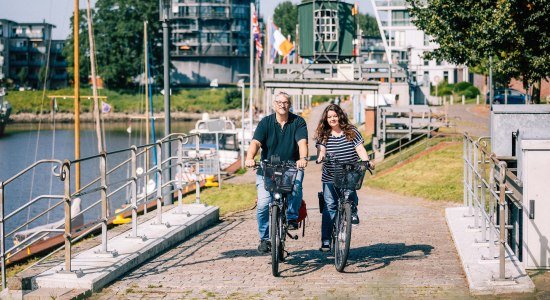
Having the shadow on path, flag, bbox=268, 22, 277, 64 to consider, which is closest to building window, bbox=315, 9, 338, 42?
flag, bbox=268, 22, 277, 64

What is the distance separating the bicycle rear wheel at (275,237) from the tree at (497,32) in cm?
1428

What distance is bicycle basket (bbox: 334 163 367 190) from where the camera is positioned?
983 cm

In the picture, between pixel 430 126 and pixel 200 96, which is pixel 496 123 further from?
pixel 200 96

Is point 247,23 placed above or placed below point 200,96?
above

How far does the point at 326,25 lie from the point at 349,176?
32.4 metres

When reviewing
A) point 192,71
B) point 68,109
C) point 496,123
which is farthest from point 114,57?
point 496,123

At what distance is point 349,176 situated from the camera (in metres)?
9.85

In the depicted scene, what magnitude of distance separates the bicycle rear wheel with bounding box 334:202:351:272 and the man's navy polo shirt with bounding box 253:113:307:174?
861 millimetres

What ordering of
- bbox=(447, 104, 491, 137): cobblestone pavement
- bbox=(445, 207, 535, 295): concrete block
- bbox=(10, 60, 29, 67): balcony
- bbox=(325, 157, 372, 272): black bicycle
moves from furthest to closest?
bbox=(10, 60, 29, 67): balcony, bbox=(447, 104, 491, 137): cobblestone pavement, bbox=(325, 157, 372, 272): black bicycle, bbox=(445, 207, 535, 295): concrete block

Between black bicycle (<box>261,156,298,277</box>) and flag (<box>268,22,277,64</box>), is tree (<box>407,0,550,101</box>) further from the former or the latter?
flag (<box>268,22,277,64</box>)

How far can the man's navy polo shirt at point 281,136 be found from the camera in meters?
10.3

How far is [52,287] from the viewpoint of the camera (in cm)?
907

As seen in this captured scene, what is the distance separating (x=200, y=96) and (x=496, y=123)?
11911cm

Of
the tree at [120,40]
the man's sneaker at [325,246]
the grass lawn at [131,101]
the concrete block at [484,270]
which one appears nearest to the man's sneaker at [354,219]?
the man's sneaker at [325,246]
